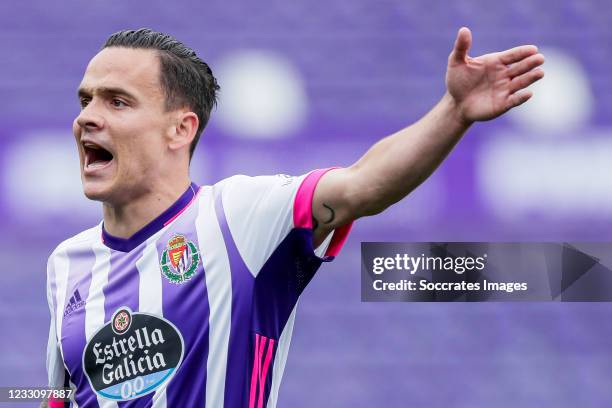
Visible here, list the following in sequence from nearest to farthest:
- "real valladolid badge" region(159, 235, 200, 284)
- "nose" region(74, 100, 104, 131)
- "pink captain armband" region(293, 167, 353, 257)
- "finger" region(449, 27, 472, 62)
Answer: "finger" region(449, 27, 472, 62) → "pink captain armband" region(293, 167, 353, 257) → "real valladolid badge" region(159, 235, 200, 284) → "nose" region(74, 100, 104, 131)

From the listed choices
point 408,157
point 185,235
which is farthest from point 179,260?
point 408,157

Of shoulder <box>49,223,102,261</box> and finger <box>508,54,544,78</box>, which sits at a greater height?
finger <box>508,54,544,78</box>

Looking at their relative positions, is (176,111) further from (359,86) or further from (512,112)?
(512,112)

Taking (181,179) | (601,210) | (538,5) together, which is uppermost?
(538,5)

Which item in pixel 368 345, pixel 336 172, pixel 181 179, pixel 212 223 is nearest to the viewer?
pixel 336 172

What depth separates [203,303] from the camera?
7.57 feet

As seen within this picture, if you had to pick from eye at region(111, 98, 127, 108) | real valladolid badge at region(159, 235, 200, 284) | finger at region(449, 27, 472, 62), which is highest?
eye at region(111, 98, 127, 108)

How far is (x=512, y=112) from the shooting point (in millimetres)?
3973

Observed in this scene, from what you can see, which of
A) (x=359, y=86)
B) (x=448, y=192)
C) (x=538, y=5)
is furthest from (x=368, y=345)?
(x=538, y=5)

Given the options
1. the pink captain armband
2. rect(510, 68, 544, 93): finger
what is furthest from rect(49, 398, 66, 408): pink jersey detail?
rect(510, 68, 544, 93): finger

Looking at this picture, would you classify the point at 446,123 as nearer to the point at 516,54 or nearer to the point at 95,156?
the point at 516,54

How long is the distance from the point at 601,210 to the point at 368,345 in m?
1.09

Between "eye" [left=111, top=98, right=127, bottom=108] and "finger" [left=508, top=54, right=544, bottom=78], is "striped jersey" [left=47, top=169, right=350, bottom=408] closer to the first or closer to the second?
"eye" [left=111, top=98, right=127, bottom=108]

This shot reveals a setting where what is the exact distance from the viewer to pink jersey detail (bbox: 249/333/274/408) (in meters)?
2.30
